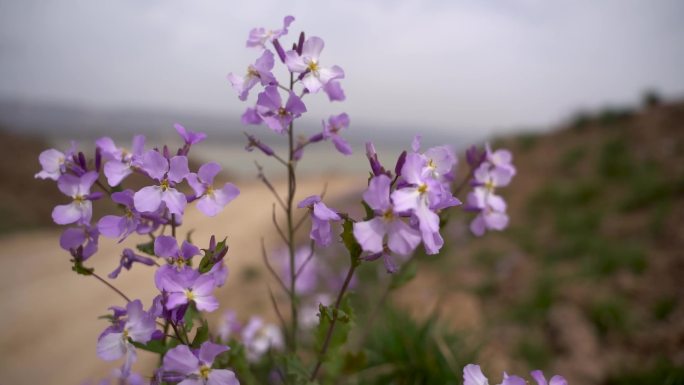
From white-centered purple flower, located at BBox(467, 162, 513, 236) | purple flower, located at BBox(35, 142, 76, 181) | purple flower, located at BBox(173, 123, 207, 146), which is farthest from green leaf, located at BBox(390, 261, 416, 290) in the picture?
purple flower, located at BBox(35, 142, 76, 181)

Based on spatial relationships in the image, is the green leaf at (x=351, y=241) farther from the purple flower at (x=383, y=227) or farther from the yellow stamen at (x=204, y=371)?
the yellow stamen at (x=204, y=371)

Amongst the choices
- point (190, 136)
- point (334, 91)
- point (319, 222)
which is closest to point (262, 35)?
point (334, 91)

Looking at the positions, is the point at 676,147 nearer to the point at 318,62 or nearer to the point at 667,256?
the point at 667,256

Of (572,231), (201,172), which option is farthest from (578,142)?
(201,172)

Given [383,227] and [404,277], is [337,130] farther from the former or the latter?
[404,277]

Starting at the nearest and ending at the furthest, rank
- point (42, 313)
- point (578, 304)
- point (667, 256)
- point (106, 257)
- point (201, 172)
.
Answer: point (201, 172)
point (578, 304)
point (667, 256)
point (42, 313)
point (106, 257)

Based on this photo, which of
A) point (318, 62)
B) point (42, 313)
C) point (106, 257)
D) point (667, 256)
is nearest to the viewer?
point (318, 62)

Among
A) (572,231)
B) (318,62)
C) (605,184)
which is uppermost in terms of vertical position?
(318,62)
